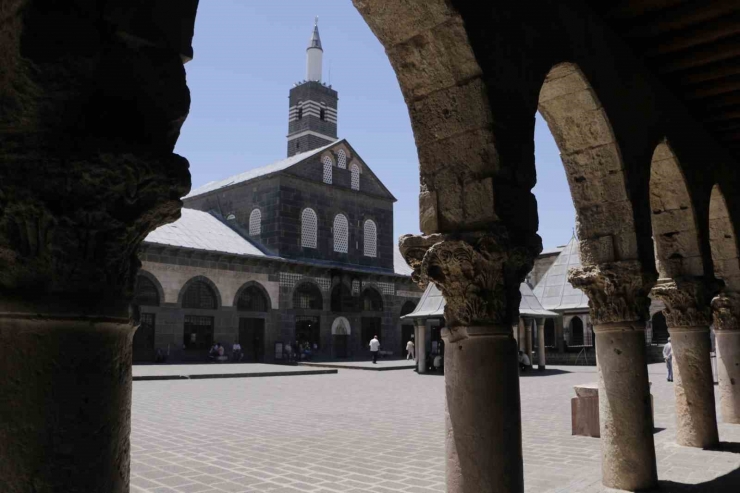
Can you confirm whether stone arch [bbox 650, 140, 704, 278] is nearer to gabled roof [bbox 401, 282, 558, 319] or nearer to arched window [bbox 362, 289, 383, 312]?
gabled roof [bbox 401, 282, 558, 319]

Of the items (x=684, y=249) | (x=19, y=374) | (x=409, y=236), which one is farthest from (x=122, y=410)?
(x=684, y=249)

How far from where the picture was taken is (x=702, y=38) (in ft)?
20.1

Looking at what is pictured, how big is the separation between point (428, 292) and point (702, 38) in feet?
53.3

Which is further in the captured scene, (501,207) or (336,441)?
(336,441)

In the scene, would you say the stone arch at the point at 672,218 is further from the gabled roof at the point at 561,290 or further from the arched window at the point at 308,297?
the arched window at the point at 308,297

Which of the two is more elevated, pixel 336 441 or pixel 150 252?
pixel 150 252

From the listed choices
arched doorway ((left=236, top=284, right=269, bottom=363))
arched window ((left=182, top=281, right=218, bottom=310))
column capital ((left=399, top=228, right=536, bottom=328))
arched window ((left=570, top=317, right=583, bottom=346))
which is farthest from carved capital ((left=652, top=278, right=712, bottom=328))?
arched window ((left=570, top=317, right=583, bottom=346))

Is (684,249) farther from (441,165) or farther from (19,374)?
(19,374)

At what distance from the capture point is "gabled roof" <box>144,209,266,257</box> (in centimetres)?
2495

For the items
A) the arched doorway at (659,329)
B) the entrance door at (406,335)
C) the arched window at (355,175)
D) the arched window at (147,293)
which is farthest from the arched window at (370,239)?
the arched doorway at (659,329)

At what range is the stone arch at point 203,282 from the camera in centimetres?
2427

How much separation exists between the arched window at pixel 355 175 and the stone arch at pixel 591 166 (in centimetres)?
2743

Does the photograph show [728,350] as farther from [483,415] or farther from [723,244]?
[483,415]

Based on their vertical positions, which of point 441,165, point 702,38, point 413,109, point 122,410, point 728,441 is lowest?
point 728,441
